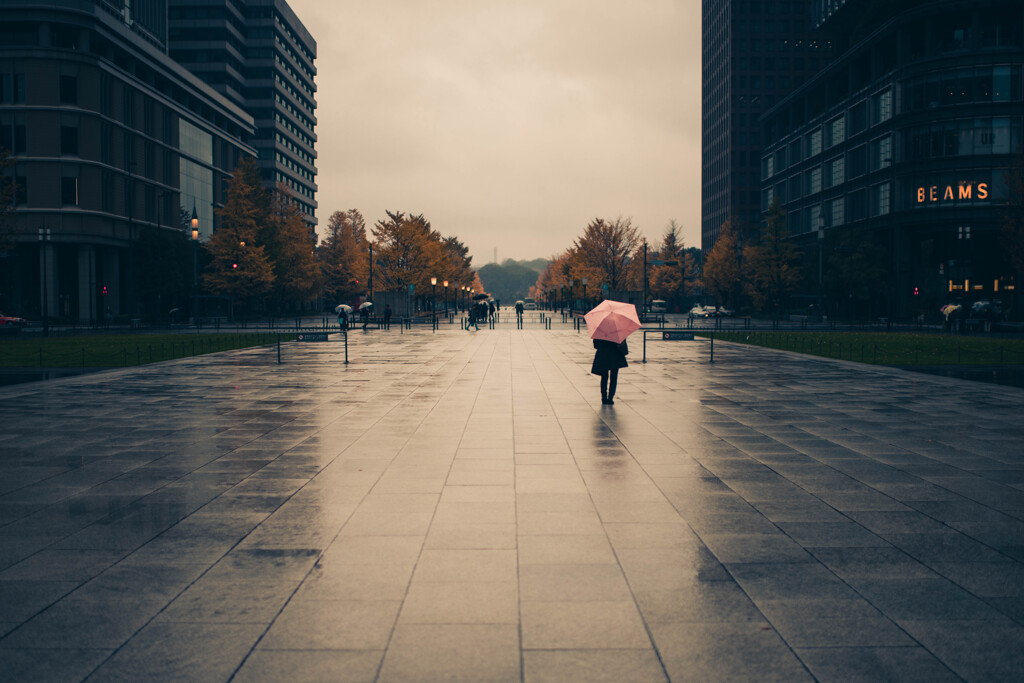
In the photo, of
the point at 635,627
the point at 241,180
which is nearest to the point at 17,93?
the point at 241,180

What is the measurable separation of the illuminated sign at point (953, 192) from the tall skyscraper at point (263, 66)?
75.8 m

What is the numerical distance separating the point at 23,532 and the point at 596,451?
21.4 feet

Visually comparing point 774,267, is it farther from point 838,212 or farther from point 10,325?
point 10,325

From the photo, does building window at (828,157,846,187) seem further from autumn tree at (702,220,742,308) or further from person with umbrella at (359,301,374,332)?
person with umbrella at (359,301,374,332)

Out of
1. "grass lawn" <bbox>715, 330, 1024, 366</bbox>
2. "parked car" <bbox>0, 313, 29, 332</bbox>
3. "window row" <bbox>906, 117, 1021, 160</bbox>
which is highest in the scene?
"window row" <bbox>906, 117, 1021, 160</bbox>

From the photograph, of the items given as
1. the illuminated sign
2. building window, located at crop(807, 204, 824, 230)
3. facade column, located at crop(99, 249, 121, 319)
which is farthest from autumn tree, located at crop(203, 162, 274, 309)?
the illuminated sign

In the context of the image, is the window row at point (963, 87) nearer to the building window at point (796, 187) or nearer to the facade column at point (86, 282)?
the building window at point (796, 187)

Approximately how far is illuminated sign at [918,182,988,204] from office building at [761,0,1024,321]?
8 cm

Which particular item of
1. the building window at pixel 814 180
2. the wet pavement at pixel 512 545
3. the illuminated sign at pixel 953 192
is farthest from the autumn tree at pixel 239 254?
the wet pavement at pixel 512 545

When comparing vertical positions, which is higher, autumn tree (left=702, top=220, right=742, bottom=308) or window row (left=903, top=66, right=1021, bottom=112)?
window row (left=903, top=66, right=1021, bottom=112)

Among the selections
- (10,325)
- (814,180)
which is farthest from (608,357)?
(814,180)

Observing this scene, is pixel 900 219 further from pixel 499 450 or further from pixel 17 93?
pixel 17 93

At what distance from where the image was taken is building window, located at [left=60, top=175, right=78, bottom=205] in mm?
61344

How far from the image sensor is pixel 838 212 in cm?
7531
